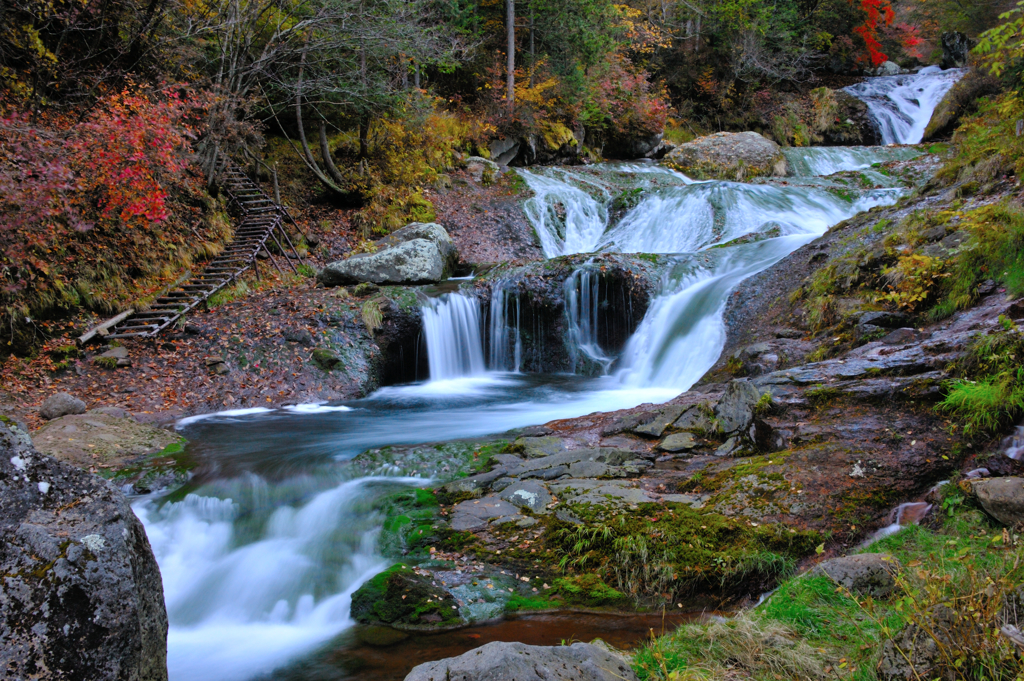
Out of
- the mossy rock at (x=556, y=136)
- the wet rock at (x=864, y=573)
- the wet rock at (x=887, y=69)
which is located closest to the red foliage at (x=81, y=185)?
the wet rock at (x=864, y=573)

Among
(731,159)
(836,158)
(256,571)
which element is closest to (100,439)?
(256,571)

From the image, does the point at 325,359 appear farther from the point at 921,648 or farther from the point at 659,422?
the point at 921,648

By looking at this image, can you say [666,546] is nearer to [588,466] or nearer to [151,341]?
[588,466]

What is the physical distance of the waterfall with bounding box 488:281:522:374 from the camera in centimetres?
1226

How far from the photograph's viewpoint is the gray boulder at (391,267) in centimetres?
1240

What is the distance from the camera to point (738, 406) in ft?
18.9

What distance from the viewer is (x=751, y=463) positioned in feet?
15.9

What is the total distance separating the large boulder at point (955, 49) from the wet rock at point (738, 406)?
31161 millimetres

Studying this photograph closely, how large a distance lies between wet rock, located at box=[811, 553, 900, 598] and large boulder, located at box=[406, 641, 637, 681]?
4.64 ft

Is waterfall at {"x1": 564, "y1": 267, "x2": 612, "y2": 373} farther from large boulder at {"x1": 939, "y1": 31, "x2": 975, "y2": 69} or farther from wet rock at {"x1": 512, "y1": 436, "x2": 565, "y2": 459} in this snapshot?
large boulder at {"x1": 939, "y1": 31, "x2": 975, "y2": 69}

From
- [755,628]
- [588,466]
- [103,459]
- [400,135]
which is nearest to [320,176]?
[400,135]

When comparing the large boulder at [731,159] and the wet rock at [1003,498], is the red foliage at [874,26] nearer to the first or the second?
the large boulder at [731,159]

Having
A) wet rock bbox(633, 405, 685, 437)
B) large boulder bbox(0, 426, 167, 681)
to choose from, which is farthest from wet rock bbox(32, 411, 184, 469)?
wet rock bbox(633, 405, 685, 437)

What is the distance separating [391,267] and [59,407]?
656 cm
